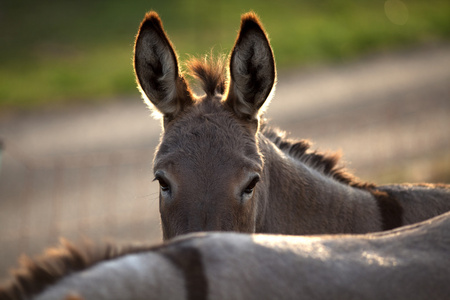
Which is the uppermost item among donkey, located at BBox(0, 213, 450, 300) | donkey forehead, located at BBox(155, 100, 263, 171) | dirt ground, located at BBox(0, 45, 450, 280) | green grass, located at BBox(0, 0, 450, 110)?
green grass, located at BBox(0, 0, 450, 110)

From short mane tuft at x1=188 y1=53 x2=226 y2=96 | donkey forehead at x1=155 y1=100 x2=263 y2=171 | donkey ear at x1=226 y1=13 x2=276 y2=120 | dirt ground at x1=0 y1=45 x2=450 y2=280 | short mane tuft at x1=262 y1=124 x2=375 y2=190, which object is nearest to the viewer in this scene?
donkey forehead at x1=155 y1=100 x2=263 y2=171

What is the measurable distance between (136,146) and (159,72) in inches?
488

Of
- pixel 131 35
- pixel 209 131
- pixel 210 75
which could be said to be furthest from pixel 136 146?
pixel 209 131

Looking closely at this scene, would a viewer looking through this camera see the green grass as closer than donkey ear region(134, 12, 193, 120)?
No

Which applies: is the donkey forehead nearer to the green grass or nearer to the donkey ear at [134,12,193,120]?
the donkey ear at [134,12,193,120]

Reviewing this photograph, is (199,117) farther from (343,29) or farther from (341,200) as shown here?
(343,29)

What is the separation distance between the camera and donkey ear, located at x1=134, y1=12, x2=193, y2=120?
13.5 feet

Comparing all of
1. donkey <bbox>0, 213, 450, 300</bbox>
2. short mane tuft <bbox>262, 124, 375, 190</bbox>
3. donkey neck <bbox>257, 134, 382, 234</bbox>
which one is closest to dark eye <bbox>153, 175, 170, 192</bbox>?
donkey neck <bbox>257, 134, 382, 234</bbox>

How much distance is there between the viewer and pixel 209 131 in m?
3.93

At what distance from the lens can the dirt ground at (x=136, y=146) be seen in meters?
12.4

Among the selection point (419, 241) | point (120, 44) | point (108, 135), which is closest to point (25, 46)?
point (120, 44)

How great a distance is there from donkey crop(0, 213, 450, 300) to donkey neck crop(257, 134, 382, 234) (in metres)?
1.41

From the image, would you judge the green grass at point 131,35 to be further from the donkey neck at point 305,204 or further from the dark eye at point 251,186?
the dark eye at point 251,186

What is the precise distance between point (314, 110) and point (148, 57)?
15.1m
